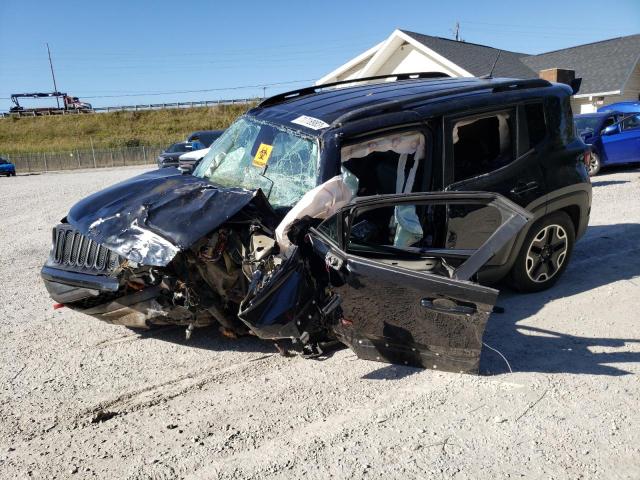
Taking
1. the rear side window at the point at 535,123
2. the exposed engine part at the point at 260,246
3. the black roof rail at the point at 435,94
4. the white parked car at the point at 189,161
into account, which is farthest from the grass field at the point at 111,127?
the exposed engine part at the point at 260,246

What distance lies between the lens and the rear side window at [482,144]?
14.7 feet

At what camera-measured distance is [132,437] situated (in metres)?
3.14

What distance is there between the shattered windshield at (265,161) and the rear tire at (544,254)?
2156mm

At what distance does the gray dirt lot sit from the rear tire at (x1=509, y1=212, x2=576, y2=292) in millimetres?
230

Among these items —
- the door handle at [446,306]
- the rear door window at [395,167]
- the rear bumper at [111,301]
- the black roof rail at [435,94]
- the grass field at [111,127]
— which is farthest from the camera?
the grass field at [111,127]

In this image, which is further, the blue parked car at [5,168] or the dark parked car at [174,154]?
the blue parked car at [5,168]

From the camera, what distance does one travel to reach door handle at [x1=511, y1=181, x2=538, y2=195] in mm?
4707

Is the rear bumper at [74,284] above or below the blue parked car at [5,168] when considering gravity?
above

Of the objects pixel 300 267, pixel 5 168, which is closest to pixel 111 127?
pixel 5 168

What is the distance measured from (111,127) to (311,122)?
64.0 metres

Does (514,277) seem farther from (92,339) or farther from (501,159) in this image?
(92,339)

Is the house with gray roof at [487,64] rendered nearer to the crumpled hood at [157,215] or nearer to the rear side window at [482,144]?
the rear side window at [482,144]

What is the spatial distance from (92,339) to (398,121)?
3029 mm

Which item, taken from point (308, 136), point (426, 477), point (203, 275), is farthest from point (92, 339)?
point (426, 477)
